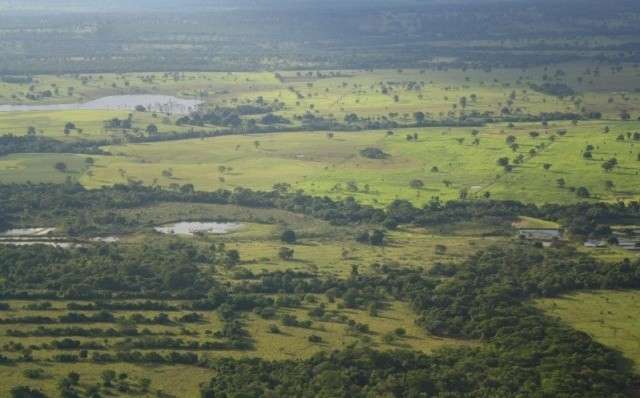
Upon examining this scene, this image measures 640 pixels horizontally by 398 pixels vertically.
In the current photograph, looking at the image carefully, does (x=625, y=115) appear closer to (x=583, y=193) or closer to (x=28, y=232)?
(x=583, y=193)

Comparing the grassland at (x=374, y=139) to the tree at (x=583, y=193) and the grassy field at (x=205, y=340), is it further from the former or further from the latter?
the grassy field at (x=205, y=340)

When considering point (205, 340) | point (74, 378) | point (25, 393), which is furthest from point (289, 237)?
point (25, 393)

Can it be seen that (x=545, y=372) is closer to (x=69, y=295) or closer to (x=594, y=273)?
(x=594, y=273)

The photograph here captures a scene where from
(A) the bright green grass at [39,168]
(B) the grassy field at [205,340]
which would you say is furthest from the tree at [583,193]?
(A) the bright green grass at [39,168]

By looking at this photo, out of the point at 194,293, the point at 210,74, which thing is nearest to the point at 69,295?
the point at 194,293

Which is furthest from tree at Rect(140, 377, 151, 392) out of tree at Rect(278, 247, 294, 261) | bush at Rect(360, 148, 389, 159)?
bush at Rect(360, 148, 389, 159)

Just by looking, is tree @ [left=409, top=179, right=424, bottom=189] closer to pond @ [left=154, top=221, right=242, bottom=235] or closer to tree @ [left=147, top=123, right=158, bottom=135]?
pond @ [left=154, top=221, right=242, bottom=235]
